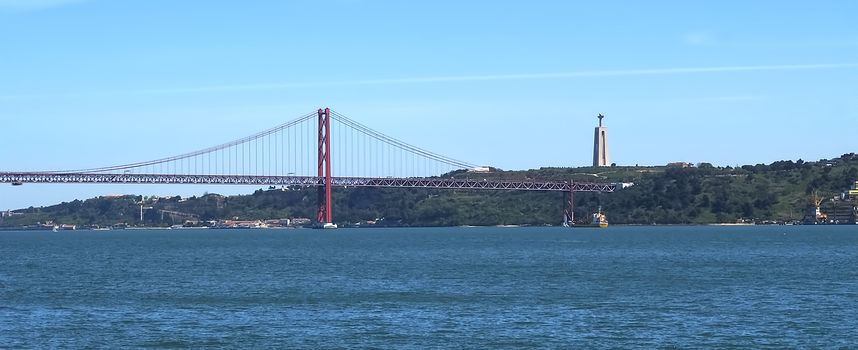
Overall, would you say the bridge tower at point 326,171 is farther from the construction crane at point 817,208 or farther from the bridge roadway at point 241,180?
the construction crane at point 817,208

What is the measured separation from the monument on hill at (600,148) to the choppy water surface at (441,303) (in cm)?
11235

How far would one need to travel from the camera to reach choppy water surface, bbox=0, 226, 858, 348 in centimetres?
2645

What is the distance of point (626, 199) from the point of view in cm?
14162

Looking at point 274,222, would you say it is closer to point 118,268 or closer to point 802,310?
point 118,268

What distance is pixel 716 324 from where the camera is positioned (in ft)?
91.8

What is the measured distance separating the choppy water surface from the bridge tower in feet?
178

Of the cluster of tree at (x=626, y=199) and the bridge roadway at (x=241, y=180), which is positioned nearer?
A: the bridge roadway at (x=241, y=180)

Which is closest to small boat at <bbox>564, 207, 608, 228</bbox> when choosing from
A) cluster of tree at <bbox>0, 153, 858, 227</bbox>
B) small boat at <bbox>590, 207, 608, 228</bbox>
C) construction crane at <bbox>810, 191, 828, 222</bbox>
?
small boat at <bbox>590, 207, 608, 228</bbox>

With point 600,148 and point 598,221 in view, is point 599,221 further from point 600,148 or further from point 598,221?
point 600,148

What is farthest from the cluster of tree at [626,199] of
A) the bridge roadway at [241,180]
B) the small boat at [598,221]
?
the bridge roadway at [241,180]

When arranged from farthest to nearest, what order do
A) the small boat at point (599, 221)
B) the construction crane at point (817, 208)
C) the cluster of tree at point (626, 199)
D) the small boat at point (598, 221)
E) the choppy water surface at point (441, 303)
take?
the cluster of tree at point (626, 199) → the small boat at point (599, 221) → the small boat at point (598, 221) → the construction crane at point (817, 208) → the choppy water surface at point (441, 303)

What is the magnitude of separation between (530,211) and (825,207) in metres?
32.0

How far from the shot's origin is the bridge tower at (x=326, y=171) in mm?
110938

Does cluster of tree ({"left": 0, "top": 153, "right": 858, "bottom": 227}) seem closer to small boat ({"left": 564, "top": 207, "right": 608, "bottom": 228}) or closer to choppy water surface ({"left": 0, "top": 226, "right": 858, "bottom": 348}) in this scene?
small boat ({"left": 564, "top": 207, "right": 608, "bottom": 228})
